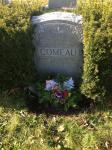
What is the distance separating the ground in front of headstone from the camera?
5238 mm

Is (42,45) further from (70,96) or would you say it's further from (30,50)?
(70,96)

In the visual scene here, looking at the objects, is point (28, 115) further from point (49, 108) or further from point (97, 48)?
point (97, 48)

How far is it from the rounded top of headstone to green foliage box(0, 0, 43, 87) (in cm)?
13

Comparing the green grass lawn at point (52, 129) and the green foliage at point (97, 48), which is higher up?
the green foliage at point (97, 48)

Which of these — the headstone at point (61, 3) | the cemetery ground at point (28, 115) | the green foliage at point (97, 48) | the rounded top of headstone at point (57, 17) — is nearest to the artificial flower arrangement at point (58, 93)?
the cemetery ground at point (28, 115)

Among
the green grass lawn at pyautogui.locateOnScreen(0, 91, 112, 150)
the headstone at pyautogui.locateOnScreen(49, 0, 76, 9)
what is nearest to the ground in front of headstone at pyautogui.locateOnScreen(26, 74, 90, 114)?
the green grass lawn at pyautogui.locateOnScreen(0, 91, 112, 150)

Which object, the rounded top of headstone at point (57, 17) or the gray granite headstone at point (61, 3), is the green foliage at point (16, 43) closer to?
the rounded top of headstone at point (57, 17)

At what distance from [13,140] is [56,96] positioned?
0.97 m

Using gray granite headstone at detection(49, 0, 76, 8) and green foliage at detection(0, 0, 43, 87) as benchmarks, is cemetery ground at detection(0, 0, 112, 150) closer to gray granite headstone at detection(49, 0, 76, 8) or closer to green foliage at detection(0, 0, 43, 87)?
green foliage at detection(0, 0, 43, 87)

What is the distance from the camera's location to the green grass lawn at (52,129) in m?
4.56

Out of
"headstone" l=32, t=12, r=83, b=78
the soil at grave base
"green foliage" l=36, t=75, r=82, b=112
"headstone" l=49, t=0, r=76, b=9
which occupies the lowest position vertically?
the soil at grave base

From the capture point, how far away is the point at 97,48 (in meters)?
4.76

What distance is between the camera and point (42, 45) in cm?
531

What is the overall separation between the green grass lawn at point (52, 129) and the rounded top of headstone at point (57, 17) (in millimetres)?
1224
